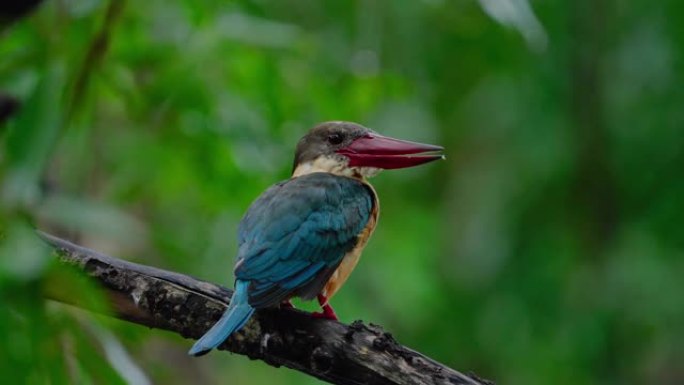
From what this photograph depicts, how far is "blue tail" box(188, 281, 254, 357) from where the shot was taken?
8.64ft

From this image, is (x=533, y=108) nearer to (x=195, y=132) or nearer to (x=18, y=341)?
(x=195, y=132)

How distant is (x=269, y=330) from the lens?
297cm

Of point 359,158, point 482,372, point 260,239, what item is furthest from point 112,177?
point 482,372

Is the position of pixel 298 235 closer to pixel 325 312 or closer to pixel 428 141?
pixel 325 312

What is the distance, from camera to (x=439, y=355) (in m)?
8.10

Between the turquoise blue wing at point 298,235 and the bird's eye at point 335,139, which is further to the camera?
the bird's eye at point 335,139

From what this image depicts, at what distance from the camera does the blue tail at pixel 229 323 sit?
263cm

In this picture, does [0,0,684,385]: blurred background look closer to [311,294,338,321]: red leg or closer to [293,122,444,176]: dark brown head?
[293,122,444,176]: dark brown head

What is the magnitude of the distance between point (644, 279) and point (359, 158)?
4006 millimetres

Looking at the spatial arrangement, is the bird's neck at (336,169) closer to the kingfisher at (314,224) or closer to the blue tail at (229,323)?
the kingfisher at (314,224)

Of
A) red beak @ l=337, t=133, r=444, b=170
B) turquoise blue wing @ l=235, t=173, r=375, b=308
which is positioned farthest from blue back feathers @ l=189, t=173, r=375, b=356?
red beak @ l=337, t=133, r=444, b=170

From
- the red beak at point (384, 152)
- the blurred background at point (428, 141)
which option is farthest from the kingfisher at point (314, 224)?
the blurred background at point (428, 141)

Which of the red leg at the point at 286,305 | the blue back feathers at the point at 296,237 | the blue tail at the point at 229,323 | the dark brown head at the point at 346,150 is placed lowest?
the blue tail at the point at 229,323

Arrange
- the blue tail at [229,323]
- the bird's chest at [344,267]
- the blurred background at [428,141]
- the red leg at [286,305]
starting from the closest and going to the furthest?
the blue tail at [229,323], the red leg at [286,305], the bird's chest at [344,267], the blurred background at [428,141]
